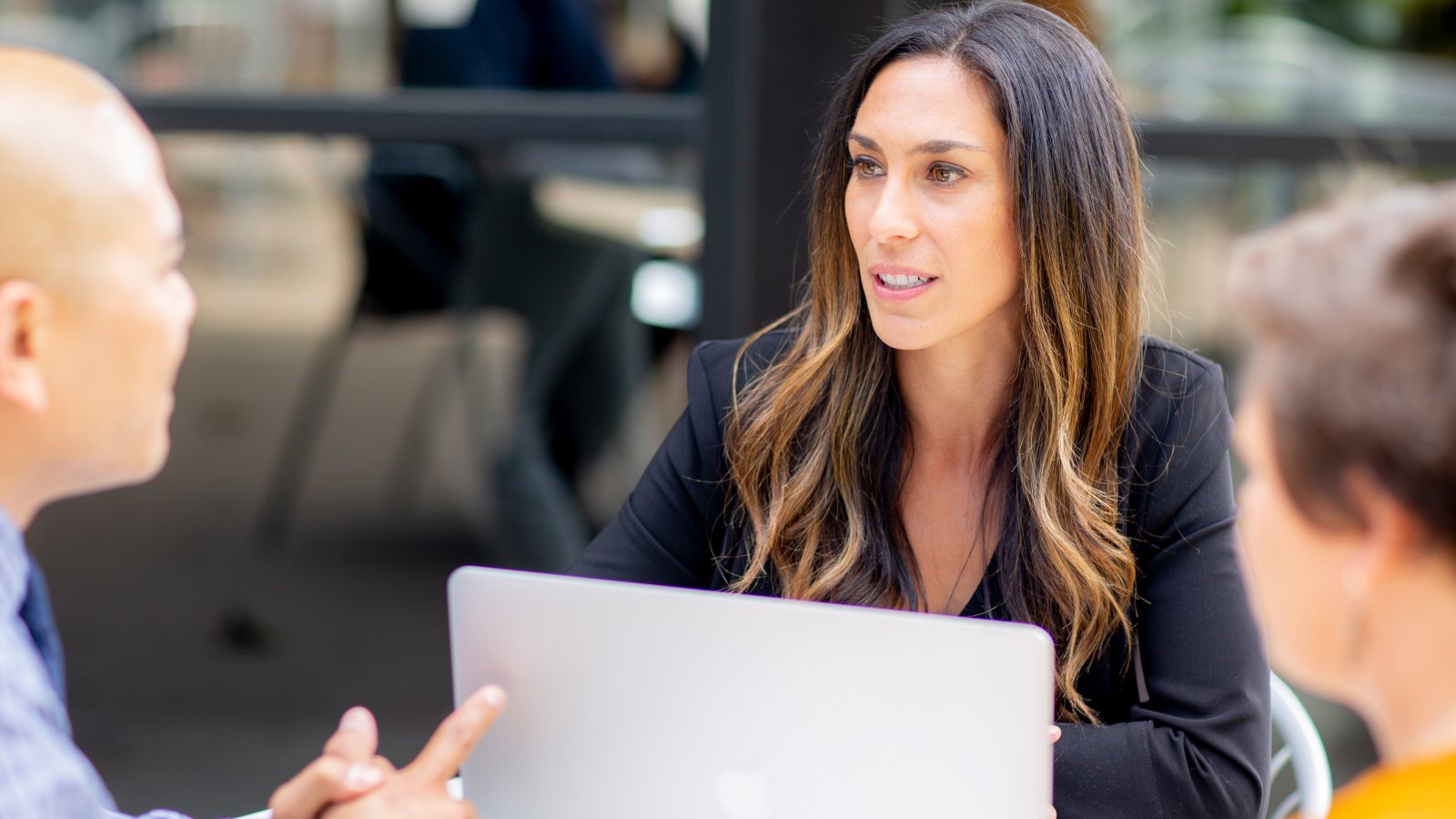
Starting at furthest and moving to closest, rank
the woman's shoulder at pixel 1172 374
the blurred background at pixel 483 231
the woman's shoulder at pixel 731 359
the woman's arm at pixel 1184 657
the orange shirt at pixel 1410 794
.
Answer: the blurred background at pixel 483 231
the woman's shoulder at pixel 731 359
the woman's shoulder at pixel 1172 374
the woman's arm at pixel 1184 657
the orange shirt at pixel 1410 794

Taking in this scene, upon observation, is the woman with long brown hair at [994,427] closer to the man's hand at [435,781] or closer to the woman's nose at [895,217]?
the woman's nose at [895,217]

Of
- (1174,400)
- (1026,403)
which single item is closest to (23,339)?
(1026,403)

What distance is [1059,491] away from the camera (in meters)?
1.49

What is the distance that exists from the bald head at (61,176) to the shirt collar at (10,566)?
16 cm

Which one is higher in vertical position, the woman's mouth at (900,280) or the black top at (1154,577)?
the woman's mouth at (900,280)

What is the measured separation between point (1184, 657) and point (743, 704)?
1.93ft

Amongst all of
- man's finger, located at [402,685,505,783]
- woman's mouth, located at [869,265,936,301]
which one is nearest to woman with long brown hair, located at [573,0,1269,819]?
woman's mouth, located at [869,265,936,301]

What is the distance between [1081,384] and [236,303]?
13.9 ft

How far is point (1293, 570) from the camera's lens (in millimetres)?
822

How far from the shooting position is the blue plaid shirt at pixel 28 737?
0.82 metres

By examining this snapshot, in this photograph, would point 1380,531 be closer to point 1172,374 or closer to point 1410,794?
point 1410,794

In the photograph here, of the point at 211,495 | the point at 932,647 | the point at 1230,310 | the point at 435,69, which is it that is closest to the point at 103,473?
the point at 932,647

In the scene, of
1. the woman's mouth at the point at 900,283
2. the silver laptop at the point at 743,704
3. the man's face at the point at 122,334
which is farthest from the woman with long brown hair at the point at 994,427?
the man's face at the point at 122,334

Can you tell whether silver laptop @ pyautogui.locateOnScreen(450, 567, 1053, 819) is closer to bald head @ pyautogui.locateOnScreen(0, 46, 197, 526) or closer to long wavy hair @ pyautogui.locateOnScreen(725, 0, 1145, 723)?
bald head @ pyautogui.locateOnScreen(0, 46, 197, 526)
